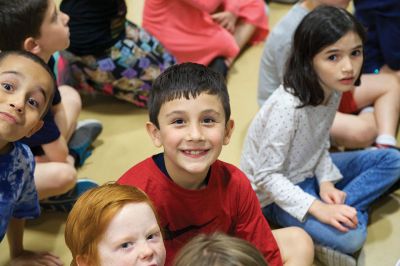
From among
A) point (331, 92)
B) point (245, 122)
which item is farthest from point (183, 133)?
point (245, 122)

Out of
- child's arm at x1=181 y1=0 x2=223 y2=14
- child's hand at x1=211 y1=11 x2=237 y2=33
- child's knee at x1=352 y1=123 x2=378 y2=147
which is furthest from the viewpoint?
child's hand at x1=211 y1=11 x2=237 y2=33

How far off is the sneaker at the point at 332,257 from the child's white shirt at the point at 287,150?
0.10 meters

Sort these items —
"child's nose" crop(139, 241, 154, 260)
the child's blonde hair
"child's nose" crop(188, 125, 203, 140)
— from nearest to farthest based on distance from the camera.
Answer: the child's blonde hair
"child's nose" crop(139, 241, 154, 260)
"child's nose" crop(188, 125, 203, 140)

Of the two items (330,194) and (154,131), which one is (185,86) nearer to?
(154,131)

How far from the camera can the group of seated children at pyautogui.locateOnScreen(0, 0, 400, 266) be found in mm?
907

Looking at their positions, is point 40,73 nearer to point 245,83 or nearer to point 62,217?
point 62,217

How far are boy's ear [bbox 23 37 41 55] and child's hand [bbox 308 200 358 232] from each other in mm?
841

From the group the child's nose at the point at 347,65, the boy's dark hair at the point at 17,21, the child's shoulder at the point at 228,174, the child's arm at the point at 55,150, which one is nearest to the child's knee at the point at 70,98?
the child's arm at the point at 55,150

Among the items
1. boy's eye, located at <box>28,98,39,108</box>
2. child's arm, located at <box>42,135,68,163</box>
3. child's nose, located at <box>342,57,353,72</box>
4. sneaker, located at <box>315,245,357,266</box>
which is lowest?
sneaker, located at <box>315,245,357,266</box>

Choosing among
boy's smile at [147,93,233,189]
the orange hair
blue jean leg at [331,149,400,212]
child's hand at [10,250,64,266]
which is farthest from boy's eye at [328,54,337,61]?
child's hand at [10,250,64,266]

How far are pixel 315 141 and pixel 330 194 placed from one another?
146 mm

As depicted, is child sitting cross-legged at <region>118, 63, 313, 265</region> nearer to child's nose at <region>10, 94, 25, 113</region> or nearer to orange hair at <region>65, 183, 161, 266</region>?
orange hair at <region>65, 183, 161, 266</region>

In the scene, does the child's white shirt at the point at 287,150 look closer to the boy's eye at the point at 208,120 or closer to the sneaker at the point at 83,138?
the boy's eye at the point at 208,120

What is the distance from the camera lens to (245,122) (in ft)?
6.19
